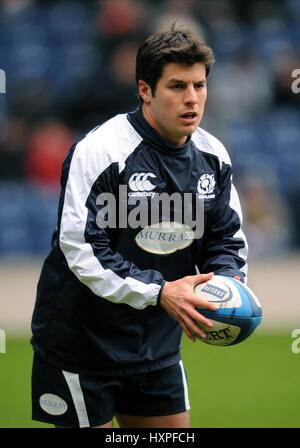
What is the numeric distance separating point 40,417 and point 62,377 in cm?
24

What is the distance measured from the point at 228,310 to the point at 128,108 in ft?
26.9

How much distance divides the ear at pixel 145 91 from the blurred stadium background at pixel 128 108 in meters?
5.14

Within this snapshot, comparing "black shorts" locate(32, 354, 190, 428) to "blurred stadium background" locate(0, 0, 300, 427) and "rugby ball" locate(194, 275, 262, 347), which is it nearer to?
"rugby ball" locate(194, 275, 262, 347)

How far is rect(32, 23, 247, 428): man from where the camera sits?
4.75m

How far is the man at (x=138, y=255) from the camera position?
475cm

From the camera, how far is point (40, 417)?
5074 millimetres

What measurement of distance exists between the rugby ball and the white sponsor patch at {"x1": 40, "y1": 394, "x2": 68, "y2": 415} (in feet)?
2.55

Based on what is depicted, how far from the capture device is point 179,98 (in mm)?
4859

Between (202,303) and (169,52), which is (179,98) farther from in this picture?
(202,303)

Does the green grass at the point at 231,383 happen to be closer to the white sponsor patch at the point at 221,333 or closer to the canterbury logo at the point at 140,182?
the white sponsor patch at the point at 221,333

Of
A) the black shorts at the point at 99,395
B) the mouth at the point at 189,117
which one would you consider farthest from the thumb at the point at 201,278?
the mouth at the point at 189,117

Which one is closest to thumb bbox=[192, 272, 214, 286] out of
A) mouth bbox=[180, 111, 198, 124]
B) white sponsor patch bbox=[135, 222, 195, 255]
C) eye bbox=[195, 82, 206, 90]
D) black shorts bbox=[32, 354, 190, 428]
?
white sponsor patch bbox=[135, 222, 195, 255]
